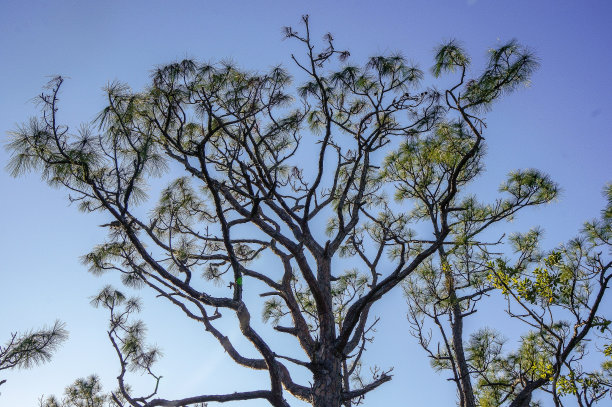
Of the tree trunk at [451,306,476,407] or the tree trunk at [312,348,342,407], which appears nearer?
the tree trunk at [312,348,342,407]

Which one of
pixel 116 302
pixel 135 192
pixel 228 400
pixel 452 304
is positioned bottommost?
pixel 228 400

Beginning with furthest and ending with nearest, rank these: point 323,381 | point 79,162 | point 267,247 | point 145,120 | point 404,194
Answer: point 404,194, point 267,247, point 145,120, point 323,381, point 79,162

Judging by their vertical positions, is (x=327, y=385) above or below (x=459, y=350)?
below

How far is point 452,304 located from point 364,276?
4.56 ft

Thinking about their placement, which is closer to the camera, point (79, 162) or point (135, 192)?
point (79, 162)

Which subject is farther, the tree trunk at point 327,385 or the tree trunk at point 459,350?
the tree trunk at point 459,350

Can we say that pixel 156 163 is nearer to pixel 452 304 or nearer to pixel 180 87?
pixel 180 87

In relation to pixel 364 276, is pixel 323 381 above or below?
below

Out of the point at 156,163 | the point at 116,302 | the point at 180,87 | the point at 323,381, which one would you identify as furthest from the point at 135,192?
the point at 323,381

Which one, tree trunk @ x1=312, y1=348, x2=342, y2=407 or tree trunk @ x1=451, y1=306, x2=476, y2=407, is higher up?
tree trunk @ x1=451, y1=306, x2=476, y2=407

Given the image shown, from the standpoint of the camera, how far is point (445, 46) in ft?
15.2

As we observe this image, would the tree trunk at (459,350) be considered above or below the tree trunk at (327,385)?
above

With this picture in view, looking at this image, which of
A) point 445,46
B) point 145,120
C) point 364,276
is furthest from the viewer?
point 364,276

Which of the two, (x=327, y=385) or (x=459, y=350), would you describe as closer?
(x=327, y=385)
